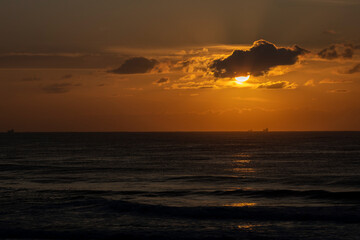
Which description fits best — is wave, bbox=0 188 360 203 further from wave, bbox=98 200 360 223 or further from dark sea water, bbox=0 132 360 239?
wave, bbox=98 200 360 223

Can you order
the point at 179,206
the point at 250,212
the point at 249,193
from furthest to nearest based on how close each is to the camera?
the point at 249,193, the point at 179,206, the point at 250,212

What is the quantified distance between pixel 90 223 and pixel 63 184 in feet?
68.2

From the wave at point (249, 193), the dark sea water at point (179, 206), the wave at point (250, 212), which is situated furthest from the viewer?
the wave at point (249, 193)

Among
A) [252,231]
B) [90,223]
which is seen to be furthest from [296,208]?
[90,223]

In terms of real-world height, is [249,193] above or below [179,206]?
above

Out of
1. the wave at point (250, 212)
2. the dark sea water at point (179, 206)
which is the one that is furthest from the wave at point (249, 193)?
the wave at point (250, 212)

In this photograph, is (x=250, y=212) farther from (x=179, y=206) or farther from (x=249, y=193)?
(x=249, y=193)

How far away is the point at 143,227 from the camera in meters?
27.1

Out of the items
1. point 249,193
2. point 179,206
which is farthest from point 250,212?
point 249,193

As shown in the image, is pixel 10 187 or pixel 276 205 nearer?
pixel 276 205

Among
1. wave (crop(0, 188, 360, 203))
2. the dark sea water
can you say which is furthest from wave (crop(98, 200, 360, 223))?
wave (crop(0, 188, 360, 203))

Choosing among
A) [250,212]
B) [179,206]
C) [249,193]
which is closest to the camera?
[250,212]

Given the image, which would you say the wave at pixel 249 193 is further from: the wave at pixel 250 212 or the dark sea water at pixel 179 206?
the wave at pixel 250 212

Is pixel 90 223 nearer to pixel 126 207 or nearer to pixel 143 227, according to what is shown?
pixel 143 227
